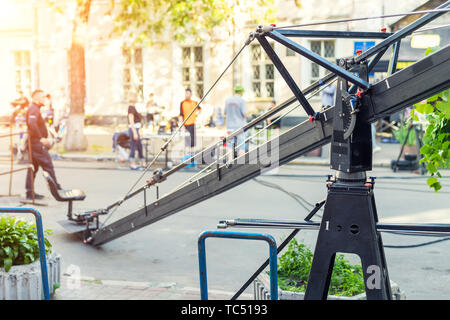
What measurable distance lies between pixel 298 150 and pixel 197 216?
5806mm

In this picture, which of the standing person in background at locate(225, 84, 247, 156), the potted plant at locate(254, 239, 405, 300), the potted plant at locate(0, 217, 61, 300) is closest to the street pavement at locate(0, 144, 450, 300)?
the potted plant at locate(0, 217, 61, 300)

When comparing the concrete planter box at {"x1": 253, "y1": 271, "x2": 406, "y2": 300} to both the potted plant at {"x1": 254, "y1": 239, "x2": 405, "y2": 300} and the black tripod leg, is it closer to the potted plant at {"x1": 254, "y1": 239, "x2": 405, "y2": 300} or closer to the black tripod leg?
the potted plant at {"x1": 254, "y1": 239, "x2": 405, "y2": 300}

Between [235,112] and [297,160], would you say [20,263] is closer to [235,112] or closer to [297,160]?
[235,112]

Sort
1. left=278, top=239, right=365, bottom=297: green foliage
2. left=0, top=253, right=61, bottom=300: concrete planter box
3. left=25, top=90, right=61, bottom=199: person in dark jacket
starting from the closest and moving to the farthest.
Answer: left=278, top=239, right=365, bottom=297: green foliage
left=0, top=253, right=61, bottom=300: concrete planter box
left=25, top=90, right=61, bottom=199: person in dark jacket

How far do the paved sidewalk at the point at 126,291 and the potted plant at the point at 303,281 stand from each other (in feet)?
2.51

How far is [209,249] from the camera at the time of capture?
8.29 metres

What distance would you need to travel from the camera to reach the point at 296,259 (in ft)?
18.3

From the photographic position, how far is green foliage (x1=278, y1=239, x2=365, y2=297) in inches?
203

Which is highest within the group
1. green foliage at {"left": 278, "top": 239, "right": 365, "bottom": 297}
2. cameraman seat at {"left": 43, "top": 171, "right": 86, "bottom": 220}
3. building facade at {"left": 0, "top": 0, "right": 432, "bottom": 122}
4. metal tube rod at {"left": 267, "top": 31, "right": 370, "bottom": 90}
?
building facade at {"left": 0, "top": 0, "right": 432, "bottom": 122}

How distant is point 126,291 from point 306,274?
77.2 inches

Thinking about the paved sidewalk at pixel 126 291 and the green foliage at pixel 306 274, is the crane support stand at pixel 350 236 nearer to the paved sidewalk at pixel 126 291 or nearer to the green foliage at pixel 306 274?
the green foliage at pixel 306 274

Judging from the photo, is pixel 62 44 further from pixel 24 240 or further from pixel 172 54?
pixel 24 240

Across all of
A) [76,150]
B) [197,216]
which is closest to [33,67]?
[76,150]

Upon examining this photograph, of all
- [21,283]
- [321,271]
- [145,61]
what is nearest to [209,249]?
[21,283]
